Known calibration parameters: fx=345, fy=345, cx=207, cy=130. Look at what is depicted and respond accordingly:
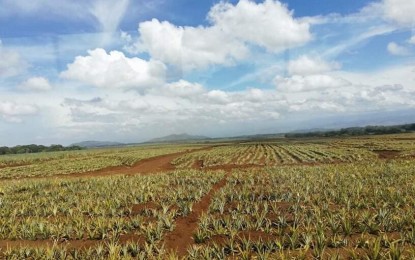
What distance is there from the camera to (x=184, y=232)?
41.0ft

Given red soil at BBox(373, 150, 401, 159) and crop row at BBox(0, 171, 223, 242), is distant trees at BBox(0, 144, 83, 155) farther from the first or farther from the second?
red soil at BBox(373, 150, 401, 159)

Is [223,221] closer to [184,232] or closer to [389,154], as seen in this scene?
[184,232]

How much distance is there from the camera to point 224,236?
11461 mm

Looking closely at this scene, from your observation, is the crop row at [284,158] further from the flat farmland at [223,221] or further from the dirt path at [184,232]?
the dirt path at [184,232]

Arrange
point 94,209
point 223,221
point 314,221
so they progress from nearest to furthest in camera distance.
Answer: point 314,221 → point 223,221 → point 94,209

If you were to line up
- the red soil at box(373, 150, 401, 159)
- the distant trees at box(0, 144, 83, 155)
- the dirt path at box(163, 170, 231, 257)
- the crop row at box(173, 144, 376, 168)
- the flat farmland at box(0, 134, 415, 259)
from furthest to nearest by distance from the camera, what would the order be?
1. the distant trees at box(0, 144, 83, 155)
2. the red soil at box(373, 150, 401, 159)
3. the crop row at box(173, 144, 376, 168)
4. the dirt path at box(163, 170, 231, 257)
5. the flat farmland at box(0, 134, 415, 259)

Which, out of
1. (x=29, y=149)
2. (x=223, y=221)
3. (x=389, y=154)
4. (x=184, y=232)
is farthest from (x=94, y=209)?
(x=29, y=149)

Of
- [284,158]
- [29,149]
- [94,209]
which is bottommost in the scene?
[284,158]

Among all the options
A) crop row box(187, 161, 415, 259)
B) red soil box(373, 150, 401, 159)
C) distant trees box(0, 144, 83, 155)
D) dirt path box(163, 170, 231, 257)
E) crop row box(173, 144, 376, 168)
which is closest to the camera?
crop row box(187, 161, 415, 259)

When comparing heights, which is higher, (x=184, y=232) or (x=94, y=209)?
(x=94, y=209)

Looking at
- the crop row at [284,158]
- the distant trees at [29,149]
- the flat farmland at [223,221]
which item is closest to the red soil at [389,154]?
the crop row at [284,158]

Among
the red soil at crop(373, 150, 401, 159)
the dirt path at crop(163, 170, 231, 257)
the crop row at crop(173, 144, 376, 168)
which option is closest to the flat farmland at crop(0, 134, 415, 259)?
the dirt path at crop(163, 170, 231, 257)

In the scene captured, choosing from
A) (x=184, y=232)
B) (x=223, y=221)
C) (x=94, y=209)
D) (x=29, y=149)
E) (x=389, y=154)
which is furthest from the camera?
(x=29, y=149)

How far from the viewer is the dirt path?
11.0m
